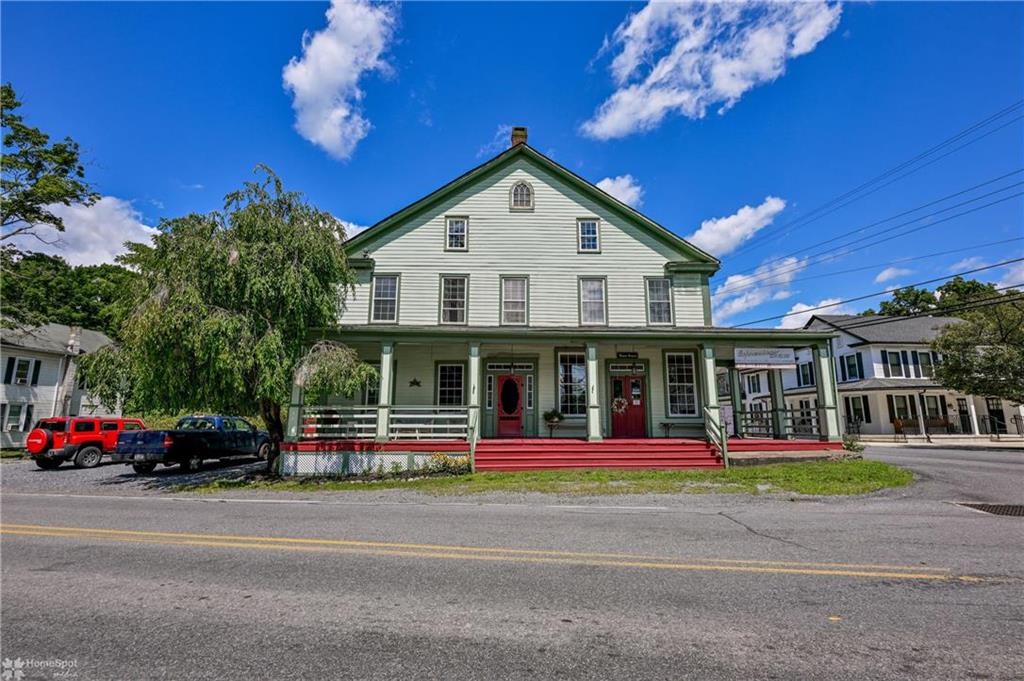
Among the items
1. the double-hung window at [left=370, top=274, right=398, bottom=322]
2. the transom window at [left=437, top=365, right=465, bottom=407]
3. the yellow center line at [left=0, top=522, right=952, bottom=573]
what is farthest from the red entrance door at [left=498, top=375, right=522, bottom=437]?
the yellow center line at [left=0, top=522, right=952, bottom=573]

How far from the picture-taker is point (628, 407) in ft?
57.3

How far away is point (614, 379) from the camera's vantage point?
58.0 ft

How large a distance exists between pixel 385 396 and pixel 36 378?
2716 centimetres

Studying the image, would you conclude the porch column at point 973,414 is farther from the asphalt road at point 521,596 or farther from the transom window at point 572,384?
the asphalt road at point 521,596

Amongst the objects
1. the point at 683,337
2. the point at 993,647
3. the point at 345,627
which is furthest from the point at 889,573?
the point at 683,337

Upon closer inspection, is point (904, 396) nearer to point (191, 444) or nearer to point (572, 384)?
point (572, 384)

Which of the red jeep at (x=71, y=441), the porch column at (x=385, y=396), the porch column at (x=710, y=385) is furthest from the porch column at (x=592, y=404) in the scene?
the red jeep at (x=71, y=441)

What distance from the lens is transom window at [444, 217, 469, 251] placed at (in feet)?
60.8

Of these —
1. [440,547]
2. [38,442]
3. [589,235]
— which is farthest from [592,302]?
[38,442]

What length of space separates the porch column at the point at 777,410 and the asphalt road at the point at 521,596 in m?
9.23

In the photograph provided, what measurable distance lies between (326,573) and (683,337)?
1328 centimetres

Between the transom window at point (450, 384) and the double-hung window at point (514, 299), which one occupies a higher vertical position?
the double-hung window at point (514, 299)

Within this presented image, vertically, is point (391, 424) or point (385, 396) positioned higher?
point (385, 396)

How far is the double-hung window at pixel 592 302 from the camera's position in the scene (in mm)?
18000
